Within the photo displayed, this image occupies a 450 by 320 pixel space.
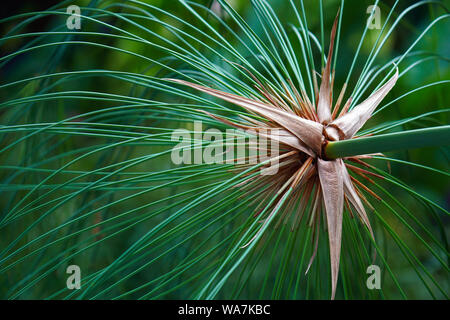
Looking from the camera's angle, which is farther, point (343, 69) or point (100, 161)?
point (343, 69)

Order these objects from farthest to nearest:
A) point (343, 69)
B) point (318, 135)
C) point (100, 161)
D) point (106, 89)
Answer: point (106, 89)
point (343, 69)
point (100, 161)
point (318, 135)

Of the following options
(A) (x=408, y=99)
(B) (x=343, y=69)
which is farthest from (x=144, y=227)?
(A) (x=408, y=99)

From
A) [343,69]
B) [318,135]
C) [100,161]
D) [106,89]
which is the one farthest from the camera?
[106,89]

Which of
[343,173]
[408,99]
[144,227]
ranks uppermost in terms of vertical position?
[408,99]
